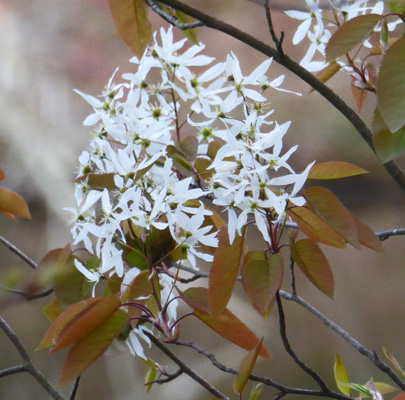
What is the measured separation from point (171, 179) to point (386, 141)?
16cm

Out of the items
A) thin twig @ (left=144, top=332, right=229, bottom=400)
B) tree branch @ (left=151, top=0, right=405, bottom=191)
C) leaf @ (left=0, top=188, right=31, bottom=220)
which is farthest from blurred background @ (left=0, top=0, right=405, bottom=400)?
tree branch @ (left=151, top=0, right=405, bottom=191)

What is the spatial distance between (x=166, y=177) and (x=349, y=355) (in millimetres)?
1237

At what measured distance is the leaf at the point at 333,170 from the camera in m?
0.40

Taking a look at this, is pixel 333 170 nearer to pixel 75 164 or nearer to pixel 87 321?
pixel 87 321

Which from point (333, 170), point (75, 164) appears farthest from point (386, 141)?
point (75, 164)

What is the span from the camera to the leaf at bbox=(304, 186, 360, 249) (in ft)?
1.19

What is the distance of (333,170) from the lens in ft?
1.31

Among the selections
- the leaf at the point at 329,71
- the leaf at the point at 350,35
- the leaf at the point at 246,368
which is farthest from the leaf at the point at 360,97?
the leaf at the point at 246,368

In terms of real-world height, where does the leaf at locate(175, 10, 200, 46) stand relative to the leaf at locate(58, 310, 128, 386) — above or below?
above

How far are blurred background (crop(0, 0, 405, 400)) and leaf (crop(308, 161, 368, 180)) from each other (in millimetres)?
996

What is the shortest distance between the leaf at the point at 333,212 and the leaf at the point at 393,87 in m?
0.06

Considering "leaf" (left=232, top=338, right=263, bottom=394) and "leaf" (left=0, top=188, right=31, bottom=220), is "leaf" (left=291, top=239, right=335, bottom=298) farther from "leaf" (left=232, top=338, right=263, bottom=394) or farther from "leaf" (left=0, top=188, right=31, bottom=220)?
"leaf" (left=0, top=188, right=31, bottom=220)

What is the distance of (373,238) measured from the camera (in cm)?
40

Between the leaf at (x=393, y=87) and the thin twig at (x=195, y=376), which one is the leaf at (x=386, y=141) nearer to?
the leaf at (x=393, y=87)
